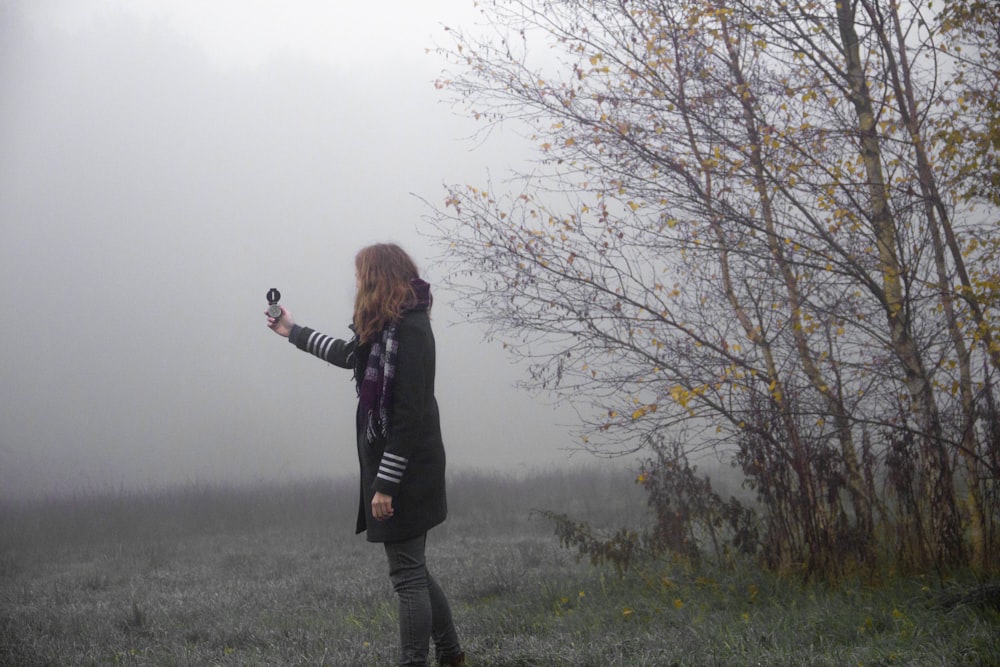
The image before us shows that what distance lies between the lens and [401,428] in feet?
11.5

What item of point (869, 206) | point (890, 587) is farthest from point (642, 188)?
point (890, 587)

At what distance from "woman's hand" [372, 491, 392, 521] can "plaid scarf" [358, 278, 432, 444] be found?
273 millimetres

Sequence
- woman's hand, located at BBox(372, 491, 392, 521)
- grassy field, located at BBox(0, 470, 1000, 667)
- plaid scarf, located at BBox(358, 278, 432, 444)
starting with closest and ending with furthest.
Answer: woman's hand, located at BBox(372, 491, 392, 521), plaid scarf, located at BBox(358, 278, 432, 444), grassy field, located at BBox(0, 470, 1000, 667)

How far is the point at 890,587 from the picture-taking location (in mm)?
5238

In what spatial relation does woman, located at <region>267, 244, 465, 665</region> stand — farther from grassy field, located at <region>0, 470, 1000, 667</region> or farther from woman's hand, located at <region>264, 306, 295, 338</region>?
grassy field, located at <region>0, 470, 1000, 667</region>

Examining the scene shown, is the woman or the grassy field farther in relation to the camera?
the grassy field

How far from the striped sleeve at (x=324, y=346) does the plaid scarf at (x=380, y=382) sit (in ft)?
0.75

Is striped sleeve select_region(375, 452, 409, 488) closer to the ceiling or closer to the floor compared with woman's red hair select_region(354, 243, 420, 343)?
closer to the floor

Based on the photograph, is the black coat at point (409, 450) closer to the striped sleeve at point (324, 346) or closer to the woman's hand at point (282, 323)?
the striped sleeve at point (324, 346)

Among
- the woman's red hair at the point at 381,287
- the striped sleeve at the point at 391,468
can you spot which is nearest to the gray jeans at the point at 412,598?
the striped sleeve at the point at 391,468

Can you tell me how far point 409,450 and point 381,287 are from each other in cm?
71

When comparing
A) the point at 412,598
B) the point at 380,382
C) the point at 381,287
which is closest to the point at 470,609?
the point at 412,598

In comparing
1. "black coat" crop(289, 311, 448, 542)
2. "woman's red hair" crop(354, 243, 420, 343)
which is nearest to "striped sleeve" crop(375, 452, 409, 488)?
"black coat" crop(289, 311, 448, 542)

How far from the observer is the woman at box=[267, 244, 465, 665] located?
3.54 meters
